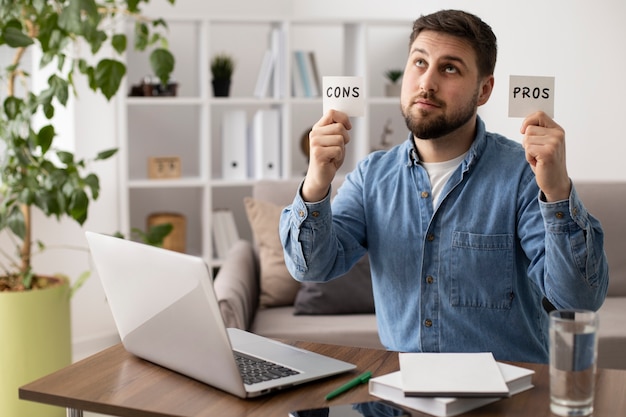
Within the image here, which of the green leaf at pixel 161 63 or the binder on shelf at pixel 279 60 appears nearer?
the green leaf at pixel 161 63

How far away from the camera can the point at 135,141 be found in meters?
4.30

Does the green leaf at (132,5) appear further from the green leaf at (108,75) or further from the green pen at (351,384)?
the green pen at (351,384)

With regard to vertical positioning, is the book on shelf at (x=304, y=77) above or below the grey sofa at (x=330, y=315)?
above

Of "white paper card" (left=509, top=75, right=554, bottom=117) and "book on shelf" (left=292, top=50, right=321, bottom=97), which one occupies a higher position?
"book on shelf" (left=292, top=50, right=321, bottom=97)

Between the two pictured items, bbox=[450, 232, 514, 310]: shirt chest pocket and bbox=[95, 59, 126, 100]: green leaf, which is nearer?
bbox=[450, 232, 514, 310]: shirt chest pocket

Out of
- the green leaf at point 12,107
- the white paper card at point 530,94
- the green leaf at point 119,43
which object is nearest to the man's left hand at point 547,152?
the white paper card at point 530,94

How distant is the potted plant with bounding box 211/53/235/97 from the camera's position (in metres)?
3.95

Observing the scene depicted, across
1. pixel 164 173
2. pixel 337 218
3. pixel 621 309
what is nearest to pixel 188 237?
pixel 164 173

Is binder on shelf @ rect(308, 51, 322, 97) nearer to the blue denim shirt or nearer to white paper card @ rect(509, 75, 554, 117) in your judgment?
the blue denim shirt

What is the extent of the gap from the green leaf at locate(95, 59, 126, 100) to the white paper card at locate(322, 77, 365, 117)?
4.24ft

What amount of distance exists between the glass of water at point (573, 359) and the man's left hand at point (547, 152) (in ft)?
1.26

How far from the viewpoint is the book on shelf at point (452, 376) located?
1.18 m

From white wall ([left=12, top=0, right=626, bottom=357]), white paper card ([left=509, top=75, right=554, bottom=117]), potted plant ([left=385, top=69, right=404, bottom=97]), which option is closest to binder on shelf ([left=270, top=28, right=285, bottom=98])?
potted plant ([left=385, top=69, right=404, bottom=97])

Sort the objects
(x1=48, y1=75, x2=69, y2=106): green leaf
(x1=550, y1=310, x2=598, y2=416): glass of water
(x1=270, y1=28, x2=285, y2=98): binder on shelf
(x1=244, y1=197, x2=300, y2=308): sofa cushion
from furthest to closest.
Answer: (x1=270, y1=28, x2=285, y2=98): binder on shelf, (x1=244, y1=197, x2=300, y2=308): sofa cushion, (x1=48, y1=75, x2=69, y2=106): green leaf, (x1=550, y1=310, x2=598, y2=416): glass of water
